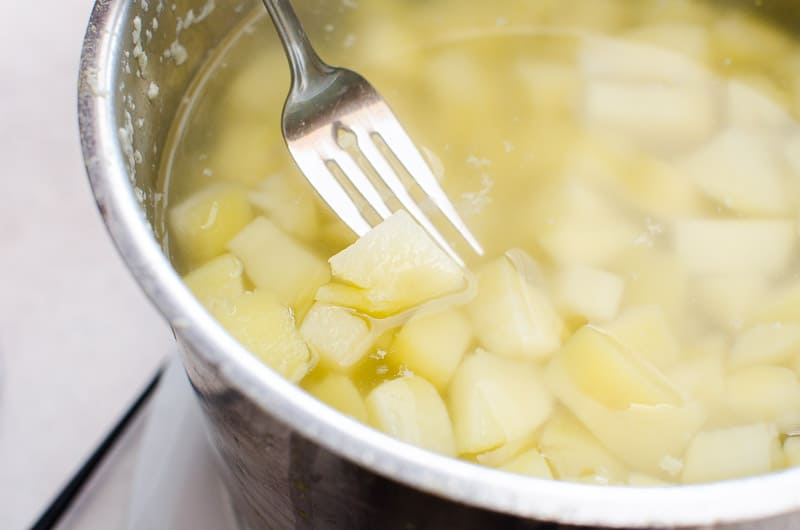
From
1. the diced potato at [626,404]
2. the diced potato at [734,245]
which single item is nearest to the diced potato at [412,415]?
the diced potato at [626,404]

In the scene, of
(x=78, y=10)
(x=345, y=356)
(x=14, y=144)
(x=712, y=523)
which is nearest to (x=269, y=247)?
(x=345, y=356)

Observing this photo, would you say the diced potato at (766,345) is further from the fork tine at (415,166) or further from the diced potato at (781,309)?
the fork tine at (415,166)

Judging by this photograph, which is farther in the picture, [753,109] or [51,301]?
[51,301]

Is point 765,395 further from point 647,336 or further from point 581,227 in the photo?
point 581,227

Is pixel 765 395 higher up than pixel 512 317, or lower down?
lower down

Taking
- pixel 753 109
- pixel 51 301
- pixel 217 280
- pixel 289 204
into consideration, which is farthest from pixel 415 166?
pixel 51 301

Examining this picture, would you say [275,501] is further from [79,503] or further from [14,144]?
[14,144]
